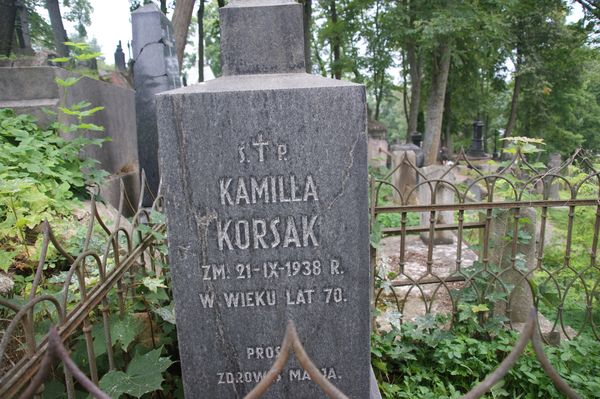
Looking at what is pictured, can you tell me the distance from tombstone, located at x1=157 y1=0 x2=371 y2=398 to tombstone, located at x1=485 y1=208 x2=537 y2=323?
169cm

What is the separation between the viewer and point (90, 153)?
15.4ft

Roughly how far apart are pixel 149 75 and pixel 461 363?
17.0 ft

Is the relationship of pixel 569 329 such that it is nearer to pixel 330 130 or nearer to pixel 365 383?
pixel 365 383

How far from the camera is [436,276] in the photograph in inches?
117

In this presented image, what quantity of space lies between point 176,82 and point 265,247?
16.5 ft

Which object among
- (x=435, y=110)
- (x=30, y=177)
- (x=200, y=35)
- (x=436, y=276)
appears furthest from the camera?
(x=200, y=35)

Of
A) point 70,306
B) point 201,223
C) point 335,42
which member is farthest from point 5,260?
point 335,42

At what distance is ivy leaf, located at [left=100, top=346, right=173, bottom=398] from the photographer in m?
1.69

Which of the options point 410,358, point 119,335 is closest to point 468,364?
point 410,358

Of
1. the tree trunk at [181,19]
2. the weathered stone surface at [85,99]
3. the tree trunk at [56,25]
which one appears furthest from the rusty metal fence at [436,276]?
the tree trunk at [56,25]

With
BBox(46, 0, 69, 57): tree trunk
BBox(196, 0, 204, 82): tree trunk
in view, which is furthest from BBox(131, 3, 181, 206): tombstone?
BBox(196, 0, 204, 82): tree trunk

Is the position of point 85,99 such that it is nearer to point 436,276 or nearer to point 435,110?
point 436,276

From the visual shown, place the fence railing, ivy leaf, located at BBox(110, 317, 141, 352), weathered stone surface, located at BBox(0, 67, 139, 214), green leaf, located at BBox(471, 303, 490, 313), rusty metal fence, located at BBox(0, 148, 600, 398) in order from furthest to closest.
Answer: weathered stone surface, located at BBox(0, 67, 139, 214) → green leaf, located at BBox(471, 303, 490, 313) → ivy leaf, located at BBox(110, 317, 141, 352) → the fence railing → rusty metal fence, located at BBox(0, 148, 600, 398)

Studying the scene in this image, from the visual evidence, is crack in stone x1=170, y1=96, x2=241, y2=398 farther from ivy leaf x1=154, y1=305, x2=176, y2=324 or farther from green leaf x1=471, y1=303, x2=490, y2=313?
green leaf x1=471, y1=303, x2=490, y2=313
